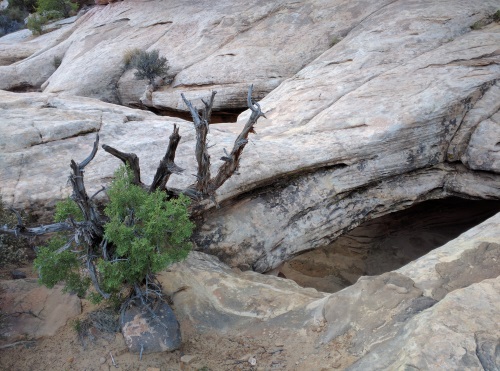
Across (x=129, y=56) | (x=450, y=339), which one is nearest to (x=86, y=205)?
(x=450, y=339)

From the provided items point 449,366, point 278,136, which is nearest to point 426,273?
point 449,366

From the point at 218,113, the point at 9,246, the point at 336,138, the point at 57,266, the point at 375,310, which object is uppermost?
the point at 57,266

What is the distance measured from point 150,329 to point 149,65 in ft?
27.1

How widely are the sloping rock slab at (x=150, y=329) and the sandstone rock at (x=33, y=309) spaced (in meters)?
0.66

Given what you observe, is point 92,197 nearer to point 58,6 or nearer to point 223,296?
point 223,296

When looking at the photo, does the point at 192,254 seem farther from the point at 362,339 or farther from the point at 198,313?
the point at 362,339

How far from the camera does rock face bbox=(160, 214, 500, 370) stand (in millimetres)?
3014

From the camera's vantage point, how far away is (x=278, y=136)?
6.79 meters

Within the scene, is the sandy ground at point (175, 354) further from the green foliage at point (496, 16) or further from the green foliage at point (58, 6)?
the green foliage at point (58, 6)

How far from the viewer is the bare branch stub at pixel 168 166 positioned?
418cm

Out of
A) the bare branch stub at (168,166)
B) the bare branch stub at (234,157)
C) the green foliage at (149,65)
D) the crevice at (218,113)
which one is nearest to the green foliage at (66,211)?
the bare branch stub at (168,166)

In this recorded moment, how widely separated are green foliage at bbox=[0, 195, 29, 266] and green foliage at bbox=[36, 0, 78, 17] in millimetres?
16706

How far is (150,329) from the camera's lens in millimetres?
4016

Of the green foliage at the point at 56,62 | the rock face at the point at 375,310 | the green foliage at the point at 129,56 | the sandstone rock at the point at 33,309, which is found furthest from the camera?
the green foliage at the point at 56,62
